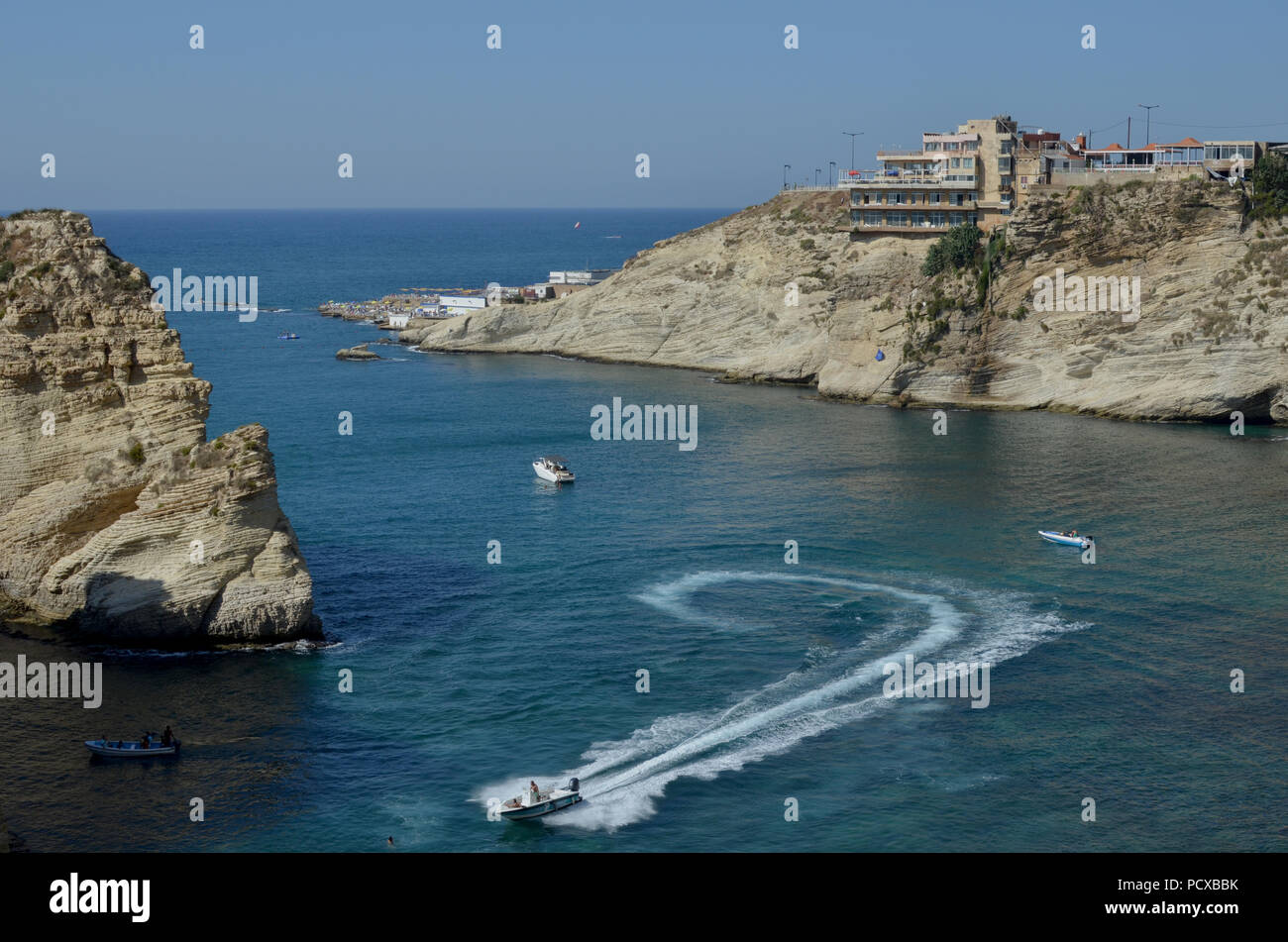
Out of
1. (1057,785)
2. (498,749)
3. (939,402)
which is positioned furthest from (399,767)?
(939,402)

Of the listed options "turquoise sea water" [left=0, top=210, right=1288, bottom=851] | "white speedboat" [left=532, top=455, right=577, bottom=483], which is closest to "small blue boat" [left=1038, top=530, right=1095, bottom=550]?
"turquoise sea water" [left=0, top=210, right=1288, bottom=851]

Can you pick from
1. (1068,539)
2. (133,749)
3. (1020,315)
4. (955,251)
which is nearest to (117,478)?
(133,749)

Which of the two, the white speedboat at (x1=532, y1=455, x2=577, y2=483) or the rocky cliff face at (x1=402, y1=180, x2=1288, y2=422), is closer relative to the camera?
the white speedboat at (x1=532, y1=455, x2=577, y2=483)

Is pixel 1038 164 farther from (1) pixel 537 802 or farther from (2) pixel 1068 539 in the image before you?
(1) pixel 537 802

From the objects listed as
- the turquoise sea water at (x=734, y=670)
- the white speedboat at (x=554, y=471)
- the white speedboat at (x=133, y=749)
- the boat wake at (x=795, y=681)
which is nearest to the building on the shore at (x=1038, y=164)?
the turquoise sea water at (x=734, y=670)

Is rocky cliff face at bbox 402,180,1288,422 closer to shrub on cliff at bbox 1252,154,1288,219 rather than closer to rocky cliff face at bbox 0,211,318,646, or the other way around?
shrub on cliff at bbox 1252,154,1288,219

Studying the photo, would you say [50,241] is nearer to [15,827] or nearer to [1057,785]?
[15,827]
